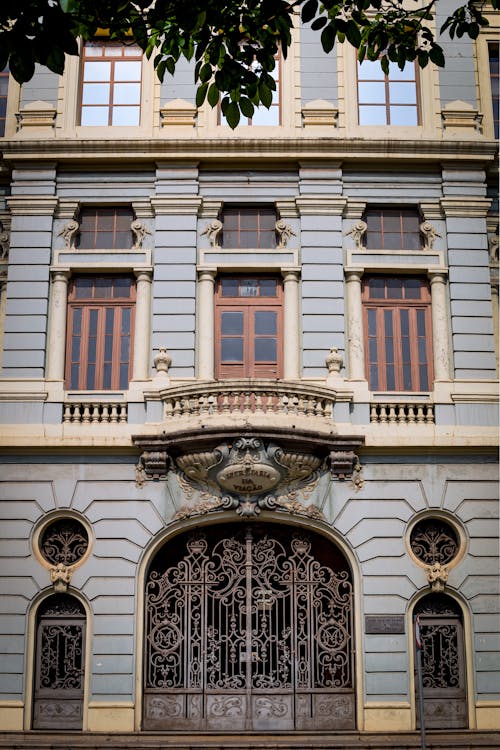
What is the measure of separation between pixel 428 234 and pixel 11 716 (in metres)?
11.7

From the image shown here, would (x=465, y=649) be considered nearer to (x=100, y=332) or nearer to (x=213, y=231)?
Result: (x=100, y=332)

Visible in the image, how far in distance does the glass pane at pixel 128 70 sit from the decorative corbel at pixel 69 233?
134 inches

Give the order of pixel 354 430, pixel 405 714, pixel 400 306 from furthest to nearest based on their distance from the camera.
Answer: pixel 400 306
pixel 354 430
pixel 405 714

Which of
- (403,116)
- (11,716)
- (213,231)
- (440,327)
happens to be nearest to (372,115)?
(403,116)

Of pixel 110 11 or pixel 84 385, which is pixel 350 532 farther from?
pixel 110 11

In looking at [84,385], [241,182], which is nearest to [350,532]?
[84,385]

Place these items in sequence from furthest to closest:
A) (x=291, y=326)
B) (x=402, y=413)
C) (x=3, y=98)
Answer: (x=3, y=98), (x=291, y=326), (x=402, y=413)

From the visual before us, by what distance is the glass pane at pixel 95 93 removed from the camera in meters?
22.6

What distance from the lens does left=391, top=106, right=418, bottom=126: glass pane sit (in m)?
22.4

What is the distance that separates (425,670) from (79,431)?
7447 mm

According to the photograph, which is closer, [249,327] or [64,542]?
[64,542]

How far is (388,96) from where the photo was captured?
2259cm

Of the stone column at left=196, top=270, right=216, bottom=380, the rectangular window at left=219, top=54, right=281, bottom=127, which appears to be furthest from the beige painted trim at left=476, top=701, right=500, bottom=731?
the rectangular window at left=219, top=54, right=281, bottom=127

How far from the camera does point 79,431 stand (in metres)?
20.2
